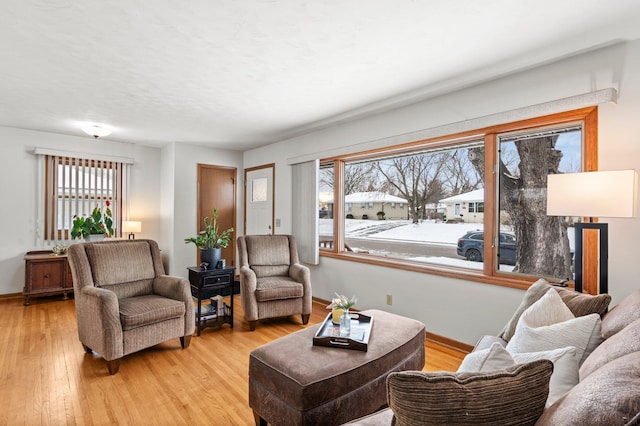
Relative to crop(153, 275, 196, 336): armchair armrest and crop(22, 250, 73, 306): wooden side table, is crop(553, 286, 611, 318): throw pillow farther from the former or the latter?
crop(22, 250, 73, 306): wooden side table

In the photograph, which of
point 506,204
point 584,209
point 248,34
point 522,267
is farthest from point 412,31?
point 522,267

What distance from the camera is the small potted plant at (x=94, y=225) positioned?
4879 mm

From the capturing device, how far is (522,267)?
2.85 metres

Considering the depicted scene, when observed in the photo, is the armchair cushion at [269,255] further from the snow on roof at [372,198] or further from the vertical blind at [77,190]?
the vertical blind at [77,190]

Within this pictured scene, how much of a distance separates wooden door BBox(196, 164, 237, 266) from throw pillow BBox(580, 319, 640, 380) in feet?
18.0

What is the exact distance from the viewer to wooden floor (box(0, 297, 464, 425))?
2.11 metres

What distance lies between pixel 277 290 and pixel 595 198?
9.35 ft

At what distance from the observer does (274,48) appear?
2.41 meters

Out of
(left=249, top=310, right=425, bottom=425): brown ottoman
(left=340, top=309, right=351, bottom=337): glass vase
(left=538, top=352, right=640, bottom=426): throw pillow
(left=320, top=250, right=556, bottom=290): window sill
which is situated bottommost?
(left=249, top=310, right=425, bottom=425): brown ottoman

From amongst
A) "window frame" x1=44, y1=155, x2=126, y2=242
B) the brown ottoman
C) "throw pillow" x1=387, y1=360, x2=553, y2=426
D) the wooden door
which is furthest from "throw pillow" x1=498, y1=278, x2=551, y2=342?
"window frame" x1=44, y1=155, x2=126, y2=242

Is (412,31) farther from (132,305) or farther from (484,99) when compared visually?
(132,305)

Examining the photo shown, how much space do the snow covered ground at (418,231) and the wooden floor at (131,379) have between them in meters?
0.85

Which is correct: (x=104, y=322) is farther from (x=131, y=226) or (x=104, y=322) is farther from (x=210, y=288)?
(x=131, y=226)

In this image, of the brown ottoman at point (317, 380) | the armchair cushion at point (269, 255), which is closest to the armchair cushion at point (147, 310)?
the armchair cushion at point (269, 255)
